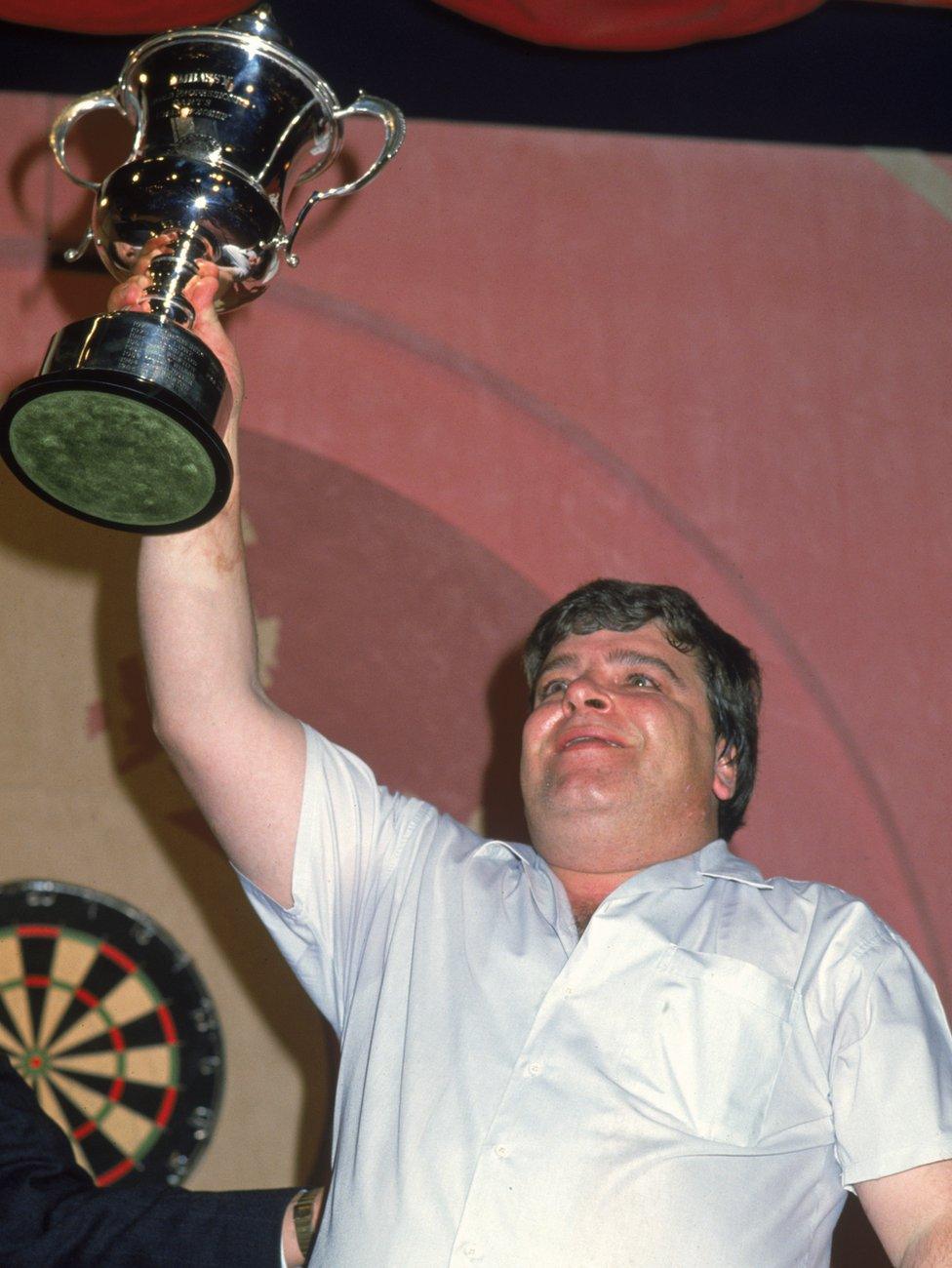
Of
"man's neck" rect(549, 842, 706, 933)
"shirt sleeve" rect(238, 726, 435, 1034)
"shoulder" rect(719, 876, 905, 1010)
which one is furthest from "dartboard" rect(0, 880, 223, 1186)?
"shoulder" rect(719, 876, 905, 1010)

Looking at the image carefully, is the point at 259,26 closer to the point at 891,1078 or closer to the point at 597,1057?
the point at 597,1057

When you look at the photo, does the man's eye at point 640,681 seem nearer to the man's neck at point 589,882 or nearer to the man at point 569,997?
the man at point 569,997

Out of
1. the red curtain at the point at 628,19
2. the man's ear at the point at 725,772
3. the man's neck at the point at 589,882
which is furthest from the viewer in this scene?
the red curtain at the point at 628,19

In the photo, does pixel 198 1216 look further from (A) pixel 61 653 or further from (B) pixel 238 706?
(A) pixel 61 653

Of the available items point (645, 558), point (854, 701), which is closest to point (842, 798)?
point (854, 701)

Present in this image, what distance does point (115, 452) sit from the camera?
1.21m

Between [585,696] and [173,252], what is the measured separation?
694 mm

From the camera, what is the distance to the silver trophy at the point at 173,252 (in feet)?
3.89

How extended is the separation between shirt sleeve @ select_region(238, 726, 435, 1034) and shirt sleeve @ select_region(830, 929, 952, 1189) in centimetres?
50

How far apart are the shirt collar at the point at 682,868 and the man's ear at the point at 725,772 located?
15 centimetres

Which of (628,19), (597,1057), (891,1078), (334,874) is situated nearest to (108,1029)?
(334,874)

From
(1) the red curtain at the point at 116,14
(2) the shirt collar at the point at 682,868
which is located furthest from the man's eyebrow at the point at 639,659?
(1) the red curtain at the point at 116,14

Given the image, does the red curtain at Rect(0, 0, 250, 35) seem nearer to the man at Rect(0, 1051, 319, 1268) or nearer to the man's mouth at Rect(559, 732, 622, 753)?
the man's mouth at Rect(559, 732, 622, 753)

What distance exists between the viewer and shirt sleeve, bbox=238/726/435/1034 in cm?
141
